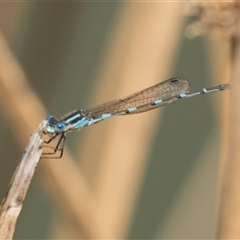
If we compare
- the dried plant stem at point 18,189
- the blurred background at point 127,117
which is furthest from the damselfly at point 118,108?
the blurred background at point 127,117

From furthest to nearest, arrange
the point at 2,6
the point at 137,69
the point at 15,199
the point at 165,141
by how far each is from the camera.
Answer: the point at 165,141
the point at 2,6
the point at 137,69
the point at 15,199

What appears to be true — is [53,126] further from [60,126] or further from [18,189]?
[18,189]

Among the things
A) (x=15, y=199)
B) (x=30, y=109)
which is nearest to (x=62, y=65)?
(x=30, y=109)

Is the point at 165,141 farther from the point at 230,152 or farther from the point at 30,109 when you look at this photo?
the point at 230,152

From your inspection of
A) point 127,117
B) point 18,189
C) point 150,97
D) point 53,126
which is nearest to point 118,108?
point 150,97

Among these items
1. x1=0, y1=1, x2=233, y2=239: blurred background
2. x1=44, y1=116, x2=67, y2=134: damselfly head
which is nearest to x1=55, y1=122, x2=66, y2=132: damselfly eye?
x1=44, y1=116, x2=67, y2=134: damselfly head
